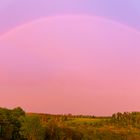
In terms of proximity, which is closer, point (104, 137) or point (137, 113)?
point (104, 137)

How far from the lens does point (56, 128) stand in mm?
76875

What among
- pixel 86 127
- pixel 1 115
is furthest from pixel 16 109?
pixel 86 127

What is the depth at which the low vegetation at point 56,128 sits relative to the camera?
7475cm

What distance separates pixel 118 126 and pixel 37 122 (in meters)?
12.2

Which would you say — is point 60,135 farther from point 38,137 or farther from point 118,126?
point 118,126

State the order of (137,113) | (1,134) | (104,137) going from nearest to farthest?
1. (1,134)
2. (104,137)
3. (137,113)

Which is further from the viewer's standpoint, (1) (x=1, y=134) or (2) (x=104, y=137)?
(2) (x=104, y=137)

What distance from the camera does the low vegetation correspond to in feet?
245

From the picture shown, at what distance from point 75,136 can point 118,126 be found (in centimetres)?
879

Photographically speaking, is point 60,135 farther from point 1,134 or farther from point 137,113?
point 137,113

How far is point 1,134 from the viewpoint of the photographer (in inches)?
2916

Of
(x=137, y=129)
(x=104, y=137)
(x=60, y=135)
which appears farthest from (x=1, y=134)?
(x=137, y=129)

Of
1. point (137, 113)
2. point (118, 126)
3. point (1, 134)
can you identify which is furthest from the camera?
point (137, 113)

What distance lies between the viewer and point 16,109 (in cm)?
7775
